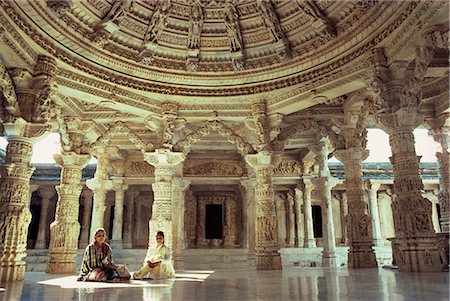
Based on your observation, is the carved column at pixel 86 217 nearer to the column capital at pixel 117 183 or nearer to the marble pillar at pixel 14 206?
the column capital at pixel 117 183

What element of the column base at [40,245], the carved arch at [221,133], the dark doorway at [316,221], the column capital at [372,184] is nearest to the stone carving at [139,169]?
the carved arch at [221,133]

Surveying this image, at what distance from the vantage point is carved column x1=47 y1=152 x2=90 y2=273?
9766mm

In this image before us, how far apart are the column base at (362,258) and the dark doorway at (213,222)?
10.3 m

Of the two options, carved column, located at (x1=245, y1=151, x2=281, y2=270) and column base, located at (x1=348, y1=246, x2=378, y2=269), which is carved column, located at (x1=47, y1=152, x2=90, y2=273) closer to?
carved column, located at (x1=245, y1=151, x2=281, y2=270)

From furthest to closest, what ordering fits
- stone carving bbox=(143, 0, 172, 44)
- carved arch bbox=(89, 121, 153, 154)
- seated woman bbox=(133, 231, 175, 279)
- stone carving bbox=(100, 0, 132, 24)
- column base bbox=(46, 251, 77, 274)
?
1. carved arch bbox=(89, 121, 153, 154)
2. column base bbox=(46, 251, 77, 274)
3. stone carving bbox=(143, 0, 172, 44)
4. stone carving bbox=(100, 0, 132, 24)
5. seated woman bbox=(133, 231, 175, 279)

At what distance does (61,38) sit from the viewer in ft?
25.0

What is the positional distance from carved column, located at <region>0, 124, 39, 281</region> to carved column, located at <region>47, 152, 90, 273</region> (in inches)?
107

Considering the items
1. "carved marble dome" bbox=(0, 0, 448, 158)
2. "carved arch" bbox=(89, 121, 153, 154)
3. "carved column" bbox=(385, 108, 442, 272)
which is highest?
"carved marble dome" bbox=(0, 0, 448, 158)

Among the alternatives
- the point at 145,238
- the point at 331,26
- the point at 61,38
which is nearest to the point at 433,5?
the point at 331,26

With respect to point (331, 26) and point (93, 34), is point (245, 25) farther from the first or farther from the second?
point (93, 34)

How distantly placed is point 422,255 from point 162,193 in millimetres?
6482

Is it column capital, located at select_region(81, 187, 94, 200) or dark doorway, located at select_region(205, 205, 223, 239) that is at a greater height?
column capital, located at select_region(81, 187, 94, 200)

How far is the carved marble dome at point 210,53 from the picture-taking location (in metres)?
7.15

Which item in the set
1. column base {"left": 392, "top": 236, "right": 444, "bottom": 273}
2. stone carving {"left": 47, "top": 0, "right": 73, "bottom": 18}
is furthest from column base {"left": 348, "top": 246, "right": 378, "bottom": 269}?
stone carving {"left": 47, "top": 0, "right": 73, "bottom": 18}
